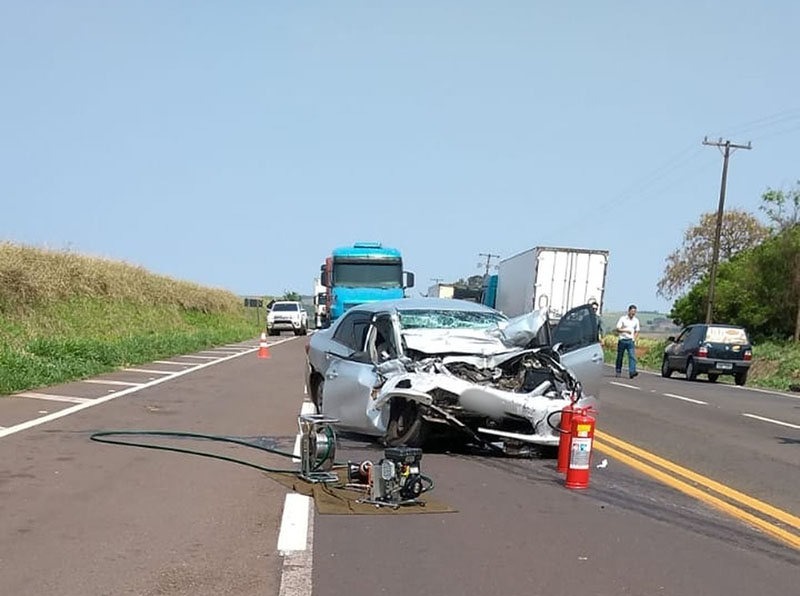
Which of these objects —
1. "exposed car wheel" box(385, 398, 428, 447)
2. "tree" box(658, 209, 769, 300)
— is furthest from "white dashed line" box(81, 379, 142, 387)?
"tree" box(658, 209, 769, 300)

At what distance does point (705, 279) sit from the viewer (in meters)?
64.5

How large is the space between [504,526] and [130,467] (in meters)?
3.55

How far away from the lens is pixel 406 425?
886 centimetres

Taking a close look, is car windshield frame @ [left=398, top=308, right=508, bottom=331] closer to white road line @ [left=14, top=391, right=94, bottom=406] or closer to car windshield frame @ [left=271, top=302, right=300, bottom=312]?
white road line @ [left=14, top=391, right=94, bottom=406]

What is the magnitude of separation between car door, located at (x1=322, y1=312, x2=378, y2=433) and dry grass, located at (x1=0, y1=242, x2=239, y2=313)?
16687mm

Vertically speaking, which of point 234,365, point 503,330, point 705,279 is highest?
point 705,279

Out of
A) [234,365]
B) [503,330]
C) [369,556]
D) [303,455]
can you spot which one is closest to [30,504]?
[303,455]

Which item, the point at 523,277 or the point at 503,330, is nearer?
the point at 503,330

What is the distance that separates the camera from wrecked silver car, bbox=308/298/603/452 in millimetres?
8617

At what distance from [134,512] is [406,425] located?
3.26 m

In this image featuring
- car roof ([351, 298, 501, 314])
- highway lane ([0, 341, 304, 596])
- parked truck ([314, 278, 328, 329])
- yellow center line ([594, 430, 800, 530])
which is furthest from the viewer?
parked truck ([314, 278, 328, 329])

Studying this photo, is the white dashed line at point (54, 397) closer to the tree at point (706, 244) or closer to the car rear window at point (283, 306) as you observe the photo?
the car rear window at point (283, 306)

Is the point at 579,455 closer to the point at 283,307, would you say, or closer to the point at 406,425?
the point at 406,425

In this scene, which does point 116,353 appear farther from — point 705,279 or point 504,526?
point 705,279
